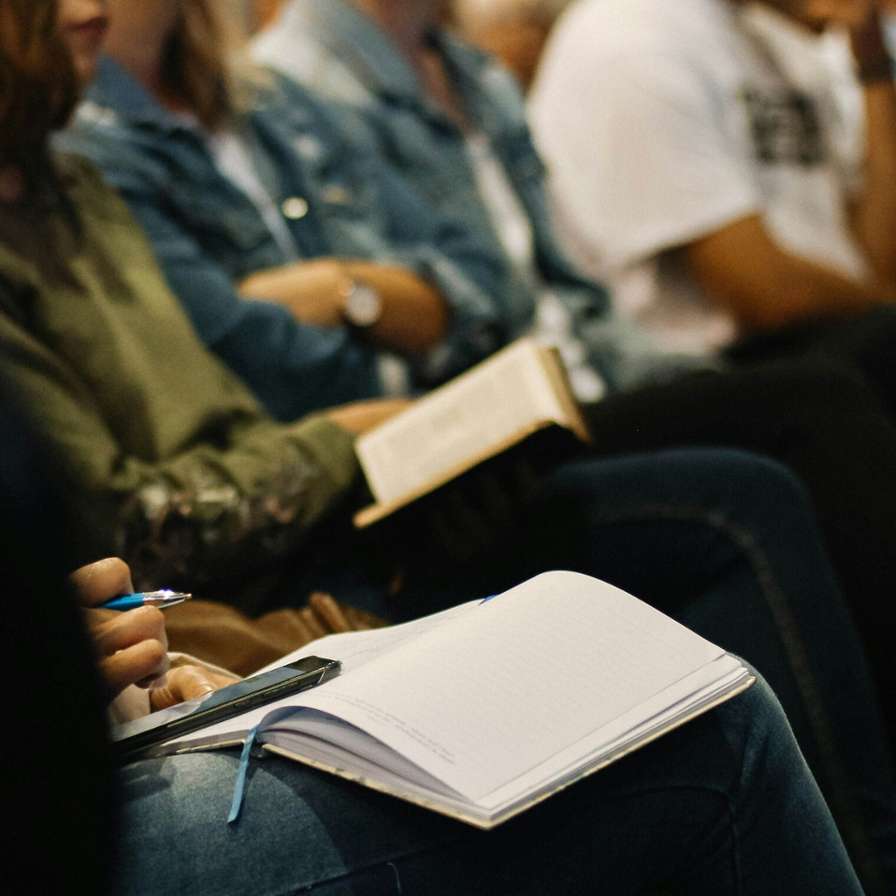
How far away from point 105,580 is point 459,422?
0.51m

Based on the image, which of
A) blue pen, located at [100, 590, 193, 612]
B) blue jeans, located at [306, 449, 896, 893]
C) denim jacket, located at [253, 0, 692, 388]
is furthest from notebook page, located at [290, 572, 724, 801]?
denim jacket, located at [253, 0, 692, 388]

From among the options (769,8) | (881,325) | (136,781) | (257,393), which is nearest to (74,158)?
(257,393)

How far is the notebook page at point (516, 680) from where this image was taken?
1.86 ft

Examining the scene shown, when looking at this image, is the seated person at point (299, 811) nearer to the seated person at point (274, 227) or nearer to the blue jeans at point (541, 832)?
the blue jeans at point (541, 832)

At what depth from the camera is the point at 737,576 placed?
3.53 ft

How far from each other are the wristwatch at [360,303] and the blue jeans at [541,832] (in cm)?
85

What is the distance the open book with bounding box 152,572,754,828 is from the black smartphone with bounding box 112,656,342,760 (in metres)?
0.01

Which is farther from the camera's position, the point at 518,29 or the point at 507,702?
the point at 518,29

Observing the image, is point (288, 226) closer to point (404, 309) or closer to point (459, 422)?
point (404, 309)

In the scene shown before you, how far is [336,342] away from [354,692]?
0.84 m

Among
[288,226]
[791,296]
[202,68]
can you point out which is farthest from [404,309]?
[791,296]

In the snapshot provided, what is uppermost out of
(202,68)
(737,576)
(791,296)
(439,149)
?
(202,68)

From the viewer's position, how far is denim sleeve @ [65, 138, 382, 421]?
1275 mm

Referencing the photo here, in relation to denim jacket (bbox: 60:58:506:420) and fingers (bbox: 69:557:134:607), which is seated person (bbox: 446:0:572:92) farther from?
fingers (bbox: 69:557:134:607)
